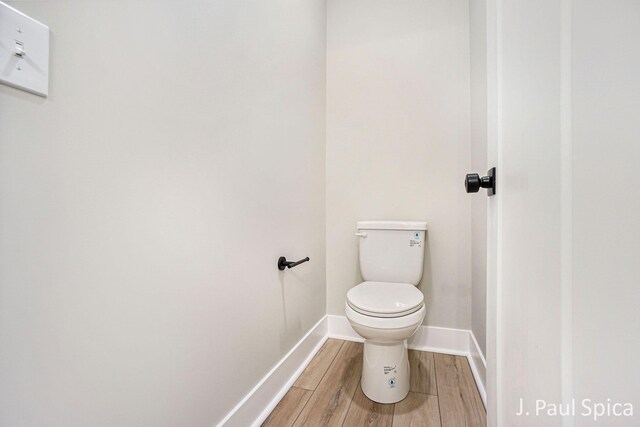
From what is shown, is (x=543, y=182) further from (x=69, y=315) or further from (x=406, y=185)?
(x=406, y=185)

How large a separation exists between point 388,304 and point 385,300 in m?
0.05

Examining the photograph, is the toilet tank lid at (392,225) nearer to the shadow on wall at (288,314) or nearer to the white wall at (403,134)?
the white wall at (403,134)

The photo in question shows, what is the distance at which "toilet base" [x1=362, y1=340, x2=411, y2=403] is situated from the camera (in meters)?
1.30

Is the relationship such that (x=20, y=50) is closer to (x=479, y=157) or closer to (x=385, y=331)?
(x=385, y=331)

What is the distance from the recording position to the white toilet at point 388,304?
3.98 feet

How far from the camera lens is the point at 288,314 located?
1.42 metres

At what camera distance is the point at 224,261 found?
0.98 m

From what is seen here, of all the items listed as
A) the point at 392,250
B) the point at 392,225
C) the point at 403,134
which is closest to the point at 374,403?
the point at 392,250

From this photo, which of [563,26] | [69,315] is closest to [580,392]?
[563,26]

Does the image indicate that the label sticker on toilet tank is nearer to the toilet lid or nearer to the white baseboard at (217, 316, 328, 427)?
the toilet lid

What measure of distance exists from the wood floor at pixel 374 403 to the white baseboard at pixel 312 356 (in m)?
0.04

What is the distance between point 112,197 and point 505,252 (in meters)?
0.82

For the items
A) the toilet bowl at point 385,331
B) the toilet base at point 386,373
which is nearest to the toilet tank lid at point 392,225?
the toilet bowl at point 385,331

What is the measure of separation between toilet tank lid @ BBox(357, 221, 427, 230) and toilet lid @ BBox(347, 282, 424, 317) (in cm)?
35
